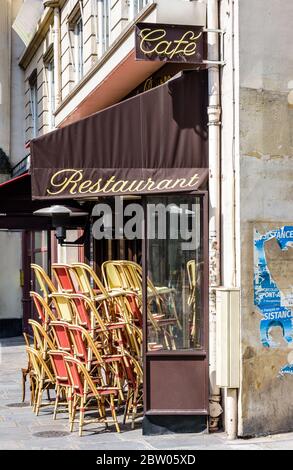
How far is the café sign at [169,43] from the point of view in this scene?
8555 mm

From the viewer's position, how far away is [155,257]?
356 inches

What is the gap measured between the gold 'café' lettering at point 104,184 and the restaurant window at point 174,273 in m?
0.17

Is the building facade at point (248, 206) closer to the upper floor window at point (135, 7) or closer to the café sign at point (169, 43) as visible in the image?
the café sign at point (169, 43)

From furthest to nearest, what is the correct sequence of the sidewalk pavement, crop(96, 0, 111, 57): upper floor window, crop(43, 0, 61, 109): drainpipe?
crop(43, 0, 61, 109): drainpipe
crop(96, 0, 111, 57): upper floor window
the sidewalk pavement

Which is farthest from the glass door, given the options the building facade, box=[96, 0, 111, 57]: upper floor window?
box=[96, 0, 111, 57]: upper floor window

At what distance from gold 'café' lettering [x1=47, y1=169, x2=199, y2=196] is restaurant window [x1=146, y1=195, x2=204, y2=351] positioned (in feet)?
0.57

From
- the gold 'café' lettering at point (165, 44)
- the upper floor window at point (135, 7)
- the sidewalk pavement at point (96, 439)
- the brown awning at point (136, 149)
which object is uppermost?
the upper floor window at point (135, 7)

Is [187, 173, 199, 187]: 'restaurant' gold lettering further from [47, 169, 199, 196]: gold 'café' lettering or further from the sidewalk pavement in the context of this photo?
the sidewalk pavement

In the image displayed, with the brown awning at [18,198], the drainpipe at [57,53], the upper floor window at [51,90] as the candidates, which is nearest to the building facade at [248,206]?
the brown awning at [18,198]

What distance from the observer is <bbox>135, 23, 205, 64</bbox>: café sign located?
8555 mm
